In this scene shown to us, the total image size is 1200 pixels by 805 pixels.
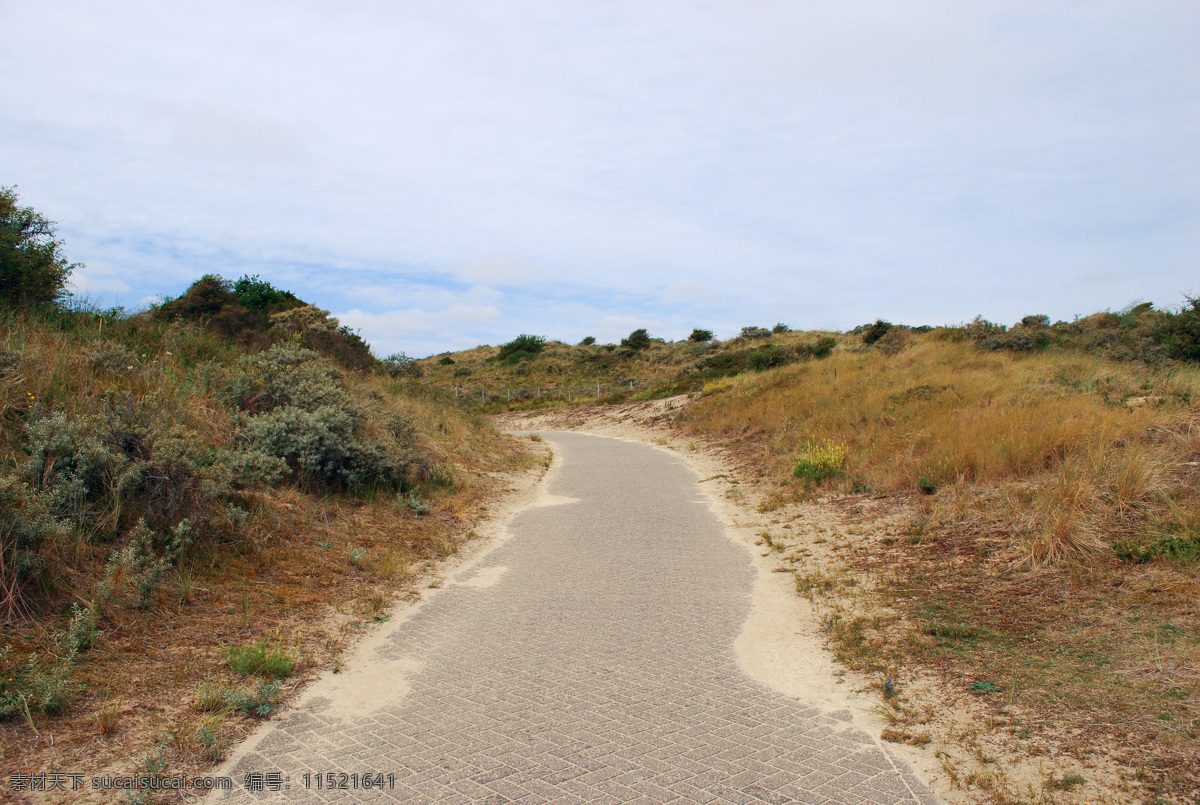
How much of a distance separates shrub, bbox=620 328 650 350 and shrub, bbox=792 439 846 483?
170 feet

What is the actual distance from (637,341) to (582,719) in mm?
61786

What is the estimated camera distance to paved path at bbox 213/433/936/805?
311 centimetres

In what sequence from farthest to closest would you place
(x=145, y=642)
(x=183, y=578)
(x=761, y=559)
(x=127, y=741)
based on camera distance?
1. (x=761, y=559)
2. (x=183, y=578)
3. (x=145, y=642)
4. (x=127, y=741)

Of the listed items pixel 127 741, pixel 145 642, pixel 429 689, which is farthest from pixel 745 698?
pixel 145 642

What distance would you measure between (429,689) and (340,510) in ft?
15.8

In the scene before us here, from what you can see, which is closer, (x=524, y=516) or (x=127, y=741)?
(x=127, y=741)

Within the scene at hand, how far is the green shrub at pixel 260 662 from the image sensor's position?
4.34 metres

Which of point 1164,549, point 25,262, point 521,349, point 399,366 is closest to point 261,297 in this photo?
point 399,366

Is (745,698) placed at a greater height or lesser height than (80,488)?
lesser

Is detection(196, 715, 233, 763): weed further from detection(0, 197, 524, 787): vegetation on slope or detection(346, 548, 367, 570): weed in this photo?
detection(346, 548, 367, 570): weed

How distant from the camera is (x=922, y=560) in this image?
6.85 m

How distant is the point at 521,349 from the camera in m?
67.2

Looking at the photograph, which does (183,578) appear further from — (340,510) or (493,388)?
(493,388)

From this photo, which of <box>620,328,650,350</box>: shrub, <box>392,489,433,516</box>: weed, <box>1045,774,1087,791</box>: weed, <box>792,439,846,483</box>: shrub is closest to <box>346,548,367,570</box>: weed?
<box>392,489,433,516</box>: weed
